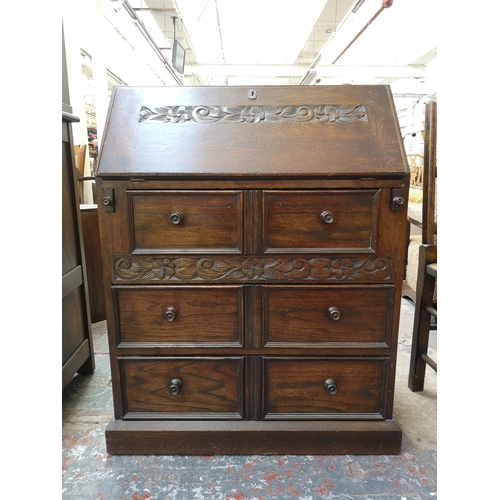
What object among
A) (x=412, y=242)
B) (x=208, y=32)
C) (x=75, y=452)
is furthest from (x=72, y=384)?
(x=208, y=32)

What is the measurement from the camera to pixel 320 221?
135 cm

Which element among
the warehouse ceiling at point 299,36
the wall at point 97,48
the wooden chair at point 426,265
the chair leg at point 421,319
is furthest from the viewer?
the warehouse ceiling at point 299,36

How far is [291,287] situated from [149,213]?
58 centimetres

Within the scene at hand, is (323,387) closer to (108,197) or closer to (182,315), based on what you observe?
(182,315)

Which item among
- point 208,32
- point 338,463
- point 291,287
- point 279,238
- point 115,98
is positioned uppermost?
point 208,32

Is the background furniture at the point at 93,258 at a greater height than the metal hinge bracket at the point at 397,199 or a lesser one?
lesser

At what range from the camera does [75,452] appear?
1.54 m

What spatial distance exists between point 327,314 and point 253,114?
0.80 meters

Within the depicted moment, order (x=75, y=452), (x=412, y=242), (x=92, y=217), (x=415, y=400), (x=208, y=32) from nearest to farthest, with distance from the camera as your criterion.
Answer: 1. (x=75, y=452)
2. (x=415, y=400)
3. (x=92, y=217)
4. (x=412, y=242)
5. (x=208, y=32)

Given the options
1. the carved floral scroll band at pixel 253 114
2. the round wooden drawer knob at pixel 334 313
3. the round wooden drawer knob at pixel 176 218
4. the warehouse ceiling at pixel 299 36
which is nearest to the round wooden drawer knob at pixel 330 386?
the round wooden drawer knob at pixel 334 313

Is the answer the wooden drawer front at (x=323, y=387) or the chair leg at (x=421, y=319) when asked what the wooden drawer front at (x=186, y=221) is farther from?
the chair leg at (x=421, y=319)

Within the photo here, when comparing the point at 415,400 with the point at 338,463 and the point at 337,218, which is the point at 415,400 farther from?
the point at 337,218

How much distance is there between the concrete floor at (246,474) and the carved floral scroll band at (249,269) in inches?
28.9

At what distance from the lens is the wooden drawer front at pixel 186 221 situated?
133cm
